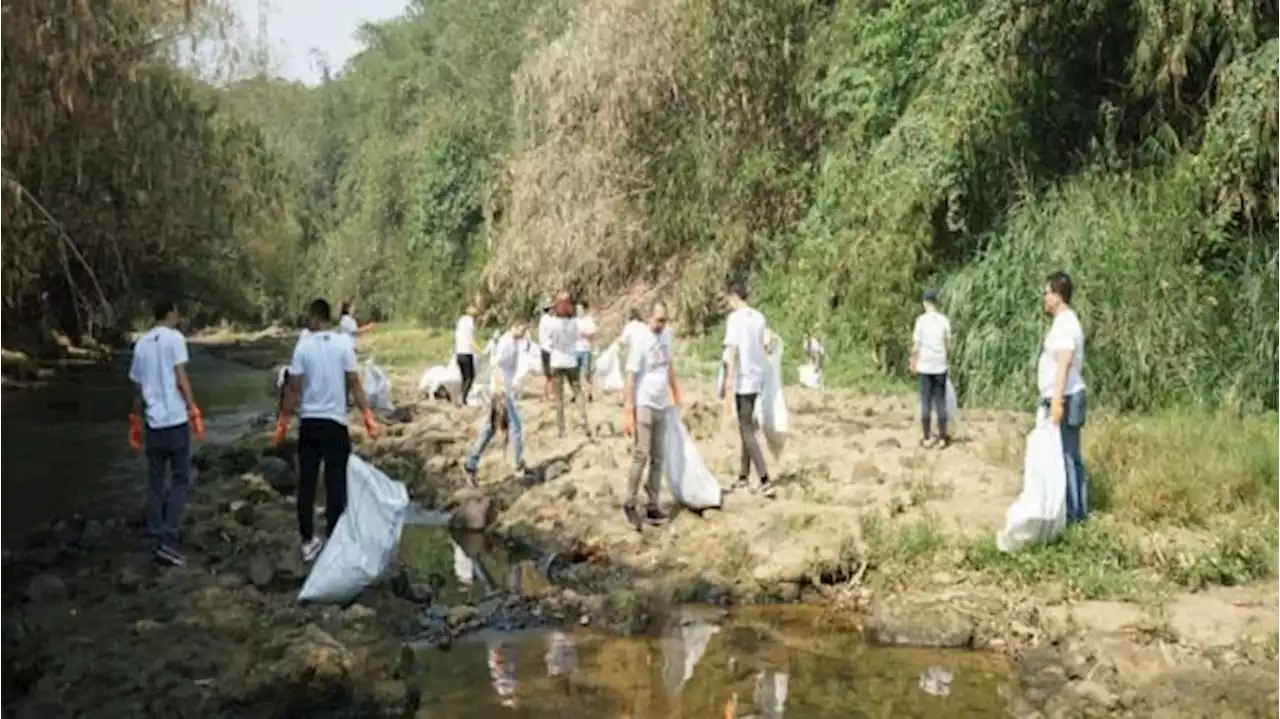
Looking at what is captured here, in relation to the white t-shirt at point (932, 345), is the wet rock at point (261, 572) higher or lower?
lower

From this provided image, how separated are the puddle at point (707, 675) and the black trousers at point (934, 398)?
4.82 m

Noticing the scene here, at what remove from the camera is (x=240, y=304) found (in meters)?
44.0

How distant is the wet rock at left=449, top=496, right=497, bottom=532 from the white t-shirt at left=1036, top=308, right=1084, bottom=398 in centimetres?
548

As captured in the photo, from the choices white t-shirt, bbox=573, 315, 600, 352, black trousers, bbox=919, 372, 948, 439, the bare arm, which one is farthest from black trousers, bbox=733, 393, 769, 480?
white t-shirt, bbox=573, 315, 600, 352

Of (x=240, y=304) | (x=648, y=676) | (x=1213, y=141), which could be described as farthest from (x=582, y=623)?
(x=240, y=304)

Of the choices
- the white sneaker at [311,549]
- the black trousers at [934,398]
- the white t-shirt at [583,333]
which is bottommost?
the white sneaker at [311,549]

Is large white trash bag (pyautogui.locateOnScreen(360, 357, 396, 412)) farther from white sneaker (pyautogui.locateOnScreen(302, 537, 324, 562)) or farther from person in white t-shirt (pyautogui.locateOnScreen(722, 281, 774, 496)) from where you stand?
white sneaker (pyautogui.locateOnScreen(302, 537, 324, 562))

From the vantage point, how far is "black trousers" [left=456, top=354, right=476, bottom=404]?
64.5 feet

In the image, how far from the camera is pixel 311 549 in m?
9.55

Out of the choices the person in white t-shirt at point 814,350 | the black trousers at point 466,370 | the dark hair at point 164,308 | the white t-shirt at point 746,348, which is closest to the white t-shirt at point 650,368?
the white t-shirt at point 746,348

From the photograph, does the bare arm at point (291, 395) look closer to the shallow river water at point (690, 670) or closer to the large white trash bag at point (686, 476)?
the shallow river water at point (690, 670)

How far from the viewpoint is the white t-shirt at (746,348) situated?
36.6 ft

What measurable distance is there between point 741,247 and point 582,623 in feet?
55.8

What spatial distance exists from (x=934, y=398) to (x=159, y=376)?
759cm
